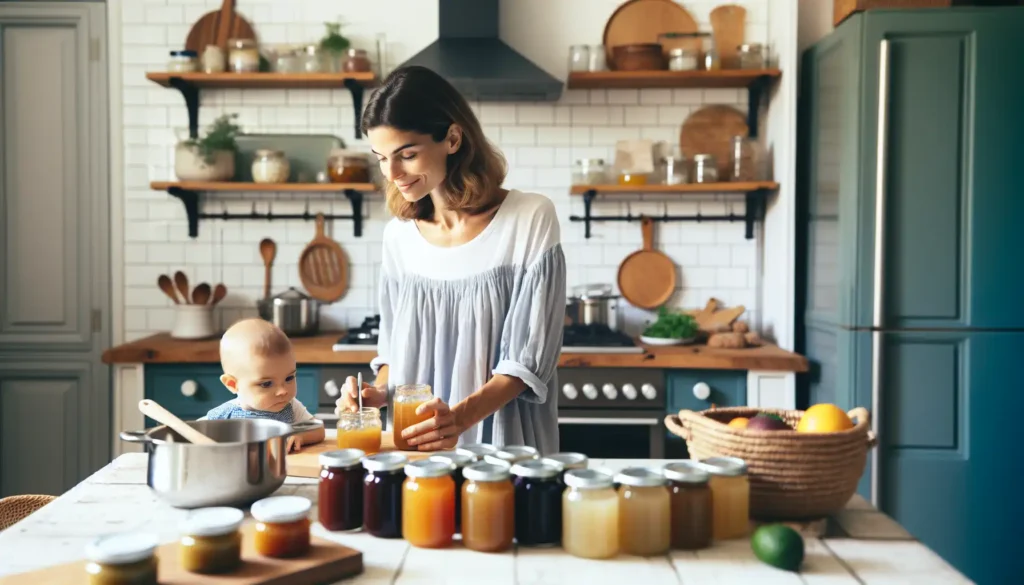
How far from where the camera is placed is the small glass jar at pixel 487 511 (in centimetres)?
142

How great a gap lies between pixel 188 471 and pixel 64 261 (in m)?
3.34

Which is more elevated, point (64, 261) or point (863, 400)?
point (64, 261)

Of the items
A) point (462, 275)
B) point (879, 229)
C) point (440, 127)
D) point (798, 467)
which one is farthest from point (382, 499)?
point (879, 229)

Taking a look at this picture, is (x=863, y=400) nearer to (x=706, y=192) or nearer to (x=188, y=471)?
(x=706, y=192)

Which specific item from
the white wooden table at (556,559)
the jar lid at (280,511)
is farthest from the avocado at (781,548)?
the jar lid at (280,511)

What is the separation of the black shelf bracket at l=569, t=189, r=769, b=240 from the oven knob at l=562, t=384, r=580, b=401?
3.23 feet

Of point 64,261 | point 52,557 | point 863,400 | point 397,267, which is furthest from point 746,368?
point 64,261

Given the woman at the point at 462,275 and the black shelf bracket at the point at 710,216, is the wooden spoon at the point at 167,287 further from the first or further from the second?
the woman at the point at 462,275

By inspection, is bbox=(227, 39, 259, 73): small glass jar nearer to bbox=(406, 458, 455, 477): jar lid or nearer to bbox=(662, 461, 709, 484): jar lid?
bbox=(406, 458, 455, 477): jar lid

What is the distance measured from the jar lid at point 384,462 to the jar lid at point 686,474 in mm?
429

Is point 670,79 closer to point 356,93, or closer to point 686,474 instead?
point 356,93

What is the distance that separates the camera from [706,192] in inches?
177

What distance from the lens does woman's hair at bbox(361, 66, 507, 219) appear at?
2.11 metres

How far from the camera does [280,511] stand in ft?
4.44
